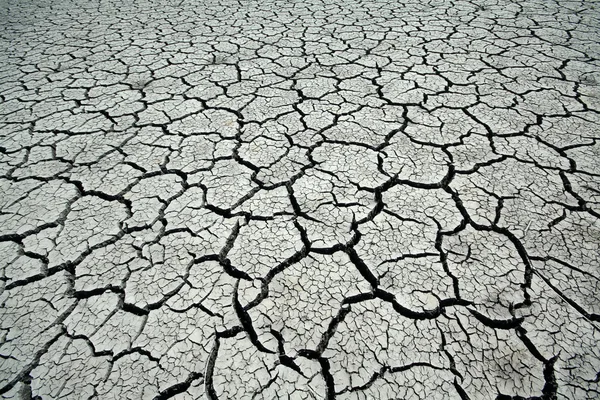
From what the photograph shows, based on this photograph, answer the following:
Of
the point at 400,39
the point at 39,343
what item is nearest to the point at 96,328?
the point at 39,343

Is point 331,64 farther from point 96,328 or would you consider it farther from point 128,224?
point 96,328

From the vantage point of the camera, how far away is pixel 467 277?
1299 mm

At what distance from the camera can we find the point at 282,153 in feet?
6.34

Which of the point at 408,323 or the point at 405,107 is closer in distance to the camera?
the point at 408,323

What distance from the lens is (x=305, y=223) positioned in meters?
1.54

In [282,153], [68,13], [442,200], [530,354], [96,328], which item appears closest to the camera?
[530,354]

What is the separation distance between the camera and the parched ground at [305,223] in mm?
1076

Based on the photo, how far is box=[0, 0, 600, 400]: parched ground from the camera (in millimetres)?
1076

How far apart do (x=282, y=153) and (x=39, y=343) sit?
1.33 m

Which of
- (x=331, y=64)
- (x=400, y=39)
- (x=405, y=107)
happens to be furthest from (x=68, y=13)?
(x=405, y=107)

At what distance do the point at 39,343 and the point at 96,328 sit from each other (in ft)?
0.57

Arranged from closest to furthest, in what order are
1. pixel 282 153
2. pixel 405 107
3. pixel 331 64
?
1. pixel 282 153
2. pixel 405 107
3. pixel 331 64

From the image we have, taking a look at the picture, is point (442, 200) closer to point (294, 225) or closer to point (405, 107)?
point (294, 225)

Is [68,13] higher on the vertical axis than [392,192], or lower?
higher
